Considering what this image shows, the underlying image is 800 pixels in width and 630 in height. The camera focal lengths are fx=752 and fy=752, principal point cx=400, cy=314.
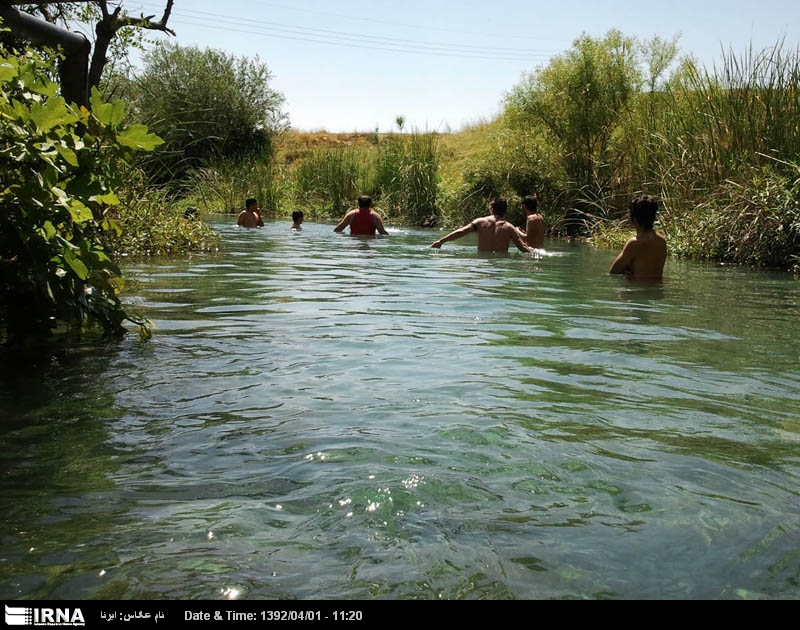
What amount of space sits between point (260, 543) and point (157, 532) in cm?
36

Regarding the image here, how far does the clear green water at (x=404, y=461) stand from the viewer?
2279mm

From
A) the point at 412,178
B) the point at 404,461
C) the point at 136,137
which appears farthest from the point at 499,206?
the point at 412,178

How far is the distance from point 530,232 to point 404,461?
12154 mm

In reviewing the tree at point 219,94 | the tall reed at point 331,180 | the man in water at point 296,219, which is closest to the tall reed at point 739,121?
the man in water at point 296,219

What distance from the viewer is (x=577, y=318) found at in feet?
23.3

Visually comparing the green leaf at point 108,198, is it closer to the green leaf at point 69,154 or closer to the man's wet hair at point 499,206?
the green leaf at point 69,154

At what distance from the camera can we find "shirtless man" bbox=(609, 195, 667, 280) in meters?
9.72

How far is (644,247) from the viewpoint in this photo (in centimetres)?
984

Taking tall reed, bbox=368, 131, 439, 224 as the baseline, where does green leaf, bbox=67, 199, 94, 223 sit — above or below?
below

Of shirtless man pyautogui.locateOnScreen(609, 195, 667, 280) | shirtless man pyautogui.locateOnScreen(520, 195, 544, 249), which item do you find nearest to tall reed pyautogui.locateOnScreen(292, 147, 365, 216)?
shirtless man pyautogui.locateOnScreen(520, 195, 544, 249)

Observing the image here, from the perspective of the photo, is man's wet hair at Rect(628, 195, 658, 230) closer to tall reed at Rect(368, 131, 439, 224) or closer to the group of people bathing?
the group of people bathing

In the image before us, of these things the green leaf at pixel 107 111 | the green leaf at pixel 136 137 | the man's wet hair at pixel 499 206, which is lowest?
the man's wet hair at pixel 499 206
